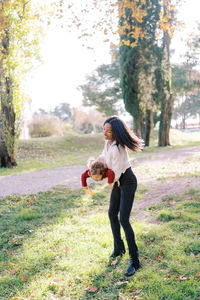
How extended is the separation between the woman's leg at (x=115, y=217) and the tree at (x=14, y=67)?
34.7 feet

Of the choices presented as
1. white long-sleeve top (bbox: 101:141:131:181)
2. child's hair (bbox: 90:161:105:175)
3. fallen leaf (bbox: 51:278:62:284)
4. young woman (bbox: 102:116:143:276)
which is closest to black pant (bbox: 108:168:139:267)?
young woman (bbox: 102:116:143:276)

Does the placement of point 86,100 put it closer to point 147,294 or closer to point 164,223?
point 164,223

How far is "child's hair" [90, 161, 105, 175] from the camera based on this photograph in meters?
3.10

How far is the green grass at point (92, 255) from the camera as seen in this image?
2.92 m

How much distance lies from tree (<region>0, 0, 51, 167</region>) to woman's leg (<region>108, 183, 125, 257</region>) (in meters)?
10.6

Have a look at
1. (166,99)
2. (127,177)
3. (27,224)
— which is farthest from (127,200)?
(166,99)

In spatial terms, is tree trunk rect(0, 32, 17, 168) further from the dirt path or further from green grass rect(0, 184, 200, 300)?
green grass rect(0, 184, 200, 300)

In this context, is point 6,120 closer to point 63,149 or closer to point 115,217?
point 63,149

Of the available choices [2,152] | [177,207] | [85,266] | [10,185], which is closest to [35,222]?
[85,266]

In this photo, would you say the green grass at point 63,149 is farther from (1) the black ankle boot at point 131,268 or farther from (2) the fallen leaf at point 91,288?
(2) the fallen leaf at point 91,288

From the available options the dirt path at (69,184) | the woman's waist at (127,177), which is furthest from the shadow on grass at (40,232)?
the woman's waist at (127,177)

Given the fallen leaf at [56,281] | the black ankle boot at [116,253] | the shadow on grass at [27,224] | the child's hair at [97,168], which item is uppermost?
the child's hair at [97,168]

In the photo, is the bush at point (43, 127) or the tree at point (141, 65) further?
the bush at point (43, 127)

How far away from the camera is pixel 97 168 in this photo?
10.2 ft
